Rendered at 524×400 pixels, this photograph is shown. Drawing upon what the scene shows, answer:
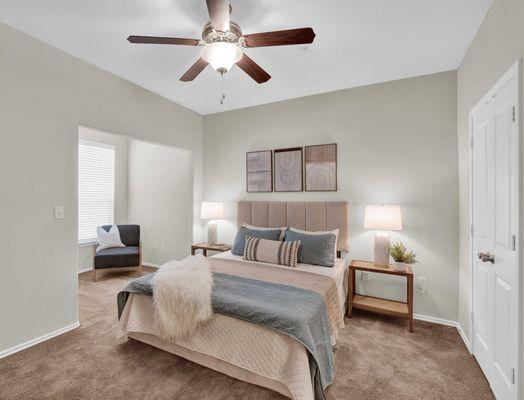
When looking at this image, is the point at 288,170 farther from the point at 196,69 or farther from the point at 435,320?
the point at 435,320

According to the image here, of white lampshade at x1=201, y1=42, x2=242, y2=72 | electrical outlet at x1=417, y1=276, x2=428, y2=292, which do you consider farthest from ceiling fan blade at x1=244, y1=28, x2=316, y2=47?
electrical outlet at x1=417, y1=276, x2=428, y2=292

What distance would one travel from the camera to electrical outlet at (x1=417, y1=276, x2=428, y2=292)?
2826 millimetres

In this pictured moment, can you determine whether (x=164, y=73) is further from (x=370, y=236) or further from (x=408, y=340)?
(x=408, y=340)

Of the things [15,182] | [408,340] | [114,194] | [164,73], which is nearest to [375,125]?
[408,340]

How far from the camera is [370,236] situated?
3.09 meters

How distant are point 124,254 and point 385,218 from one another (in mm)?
3870

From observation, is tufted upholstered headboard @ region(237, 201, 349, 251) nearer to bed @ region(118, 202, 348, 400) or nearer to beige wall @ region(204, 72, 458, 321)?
beige wall @ region(204, 72, 458, 321)

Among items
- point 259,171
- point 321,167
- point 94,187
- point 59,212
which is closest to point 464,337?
point 321,167

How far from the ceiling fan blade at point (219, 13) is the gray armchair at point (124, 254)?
3.74m

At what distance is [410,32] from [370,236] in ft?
6.90

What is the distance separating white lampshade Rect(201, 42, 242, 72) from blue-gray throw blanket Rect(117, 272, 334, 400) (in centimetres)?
167

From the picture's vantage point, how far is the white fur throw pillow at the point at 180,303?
6.11ft

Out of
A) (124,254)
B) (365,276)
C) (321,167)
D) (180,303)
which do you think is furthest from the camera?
(124,254)

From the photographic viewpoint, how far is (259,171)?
12.6 ft
